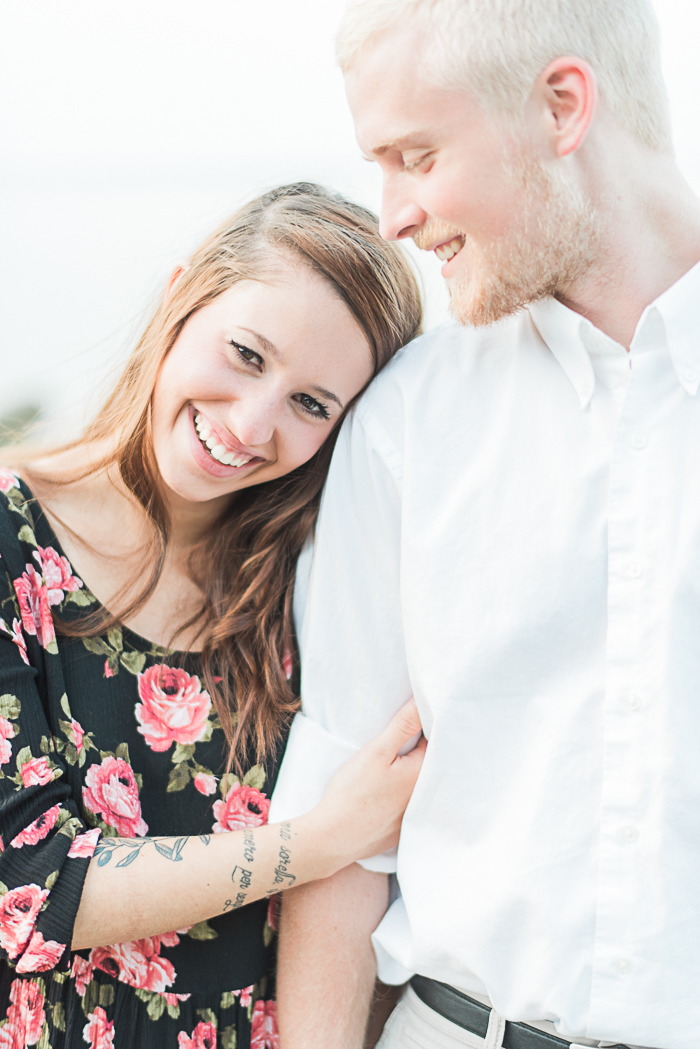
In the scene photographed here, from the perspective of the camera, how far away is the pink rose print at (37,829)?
3.53 ft

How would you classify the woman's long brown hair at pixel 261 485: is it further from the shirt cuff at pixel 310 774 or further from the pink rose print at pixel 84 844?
the pink rose print at pixel 84 844

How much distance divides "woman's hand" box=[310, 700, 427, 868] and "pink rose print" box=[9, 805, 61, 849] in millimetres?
380

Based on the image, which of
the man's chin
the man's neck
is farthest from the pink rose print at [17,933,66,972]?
the man's neck

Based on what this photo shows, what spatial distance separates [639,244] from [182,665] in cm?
96

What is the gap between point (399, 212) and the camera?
1.10 meters

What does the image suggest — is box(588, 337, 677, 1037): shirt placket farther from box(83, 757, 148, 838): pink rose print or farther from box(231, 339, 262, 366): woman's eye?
box(83, 757, 148, 838): pink rose print

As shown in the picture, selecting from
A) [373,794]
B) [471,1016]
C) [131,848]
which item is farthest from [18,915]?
[471,1016]

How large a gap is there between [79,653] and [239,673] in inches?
10.7

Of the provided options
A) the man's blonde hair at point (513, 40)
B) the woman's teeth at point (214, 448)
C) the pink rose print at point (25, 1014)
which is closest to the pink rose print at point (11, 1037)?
the pink rose print at point (25, 1014)

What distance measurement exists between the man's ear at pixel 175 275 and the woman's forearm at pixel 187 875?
92cm

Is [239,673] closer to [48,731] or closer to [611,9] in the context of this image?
[48,731]

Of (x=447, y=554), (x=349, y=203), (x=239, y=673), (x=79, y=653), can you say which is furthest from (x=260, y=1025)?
(x=349, y=203)

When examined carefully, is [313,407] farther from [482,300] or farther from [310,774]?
[310,774]

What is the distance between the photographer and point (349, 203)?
1390 millimetres
